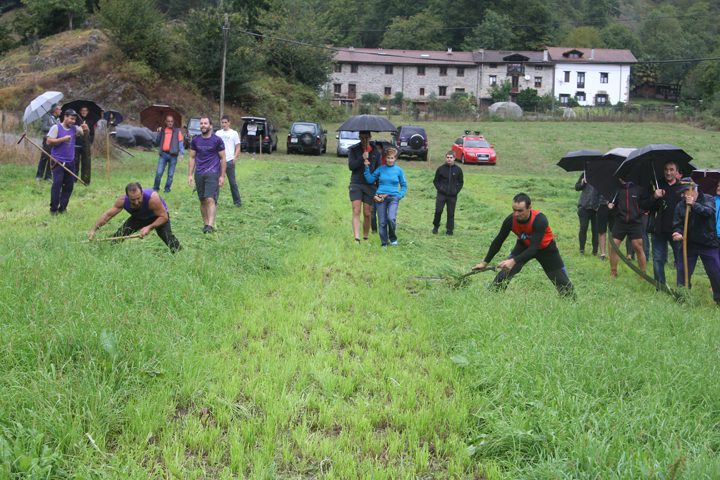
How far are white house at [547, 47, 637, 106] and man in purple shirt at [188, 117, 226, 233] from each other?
70594mm

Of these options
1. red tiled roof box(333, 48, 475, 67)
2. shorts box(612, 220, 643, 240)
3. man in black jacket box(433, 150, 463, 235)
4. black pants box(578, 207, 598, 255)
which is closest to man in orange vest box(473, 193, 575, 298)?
shorts box(612, 220, 643, 240)

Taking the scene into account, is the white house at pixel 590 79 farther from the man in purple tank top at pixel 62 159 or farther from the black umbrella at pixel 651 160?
the man in purple tank top at pixel 62 159

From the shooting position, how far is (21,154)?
1680cm

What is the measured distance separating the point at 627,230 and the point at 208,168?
6947mm

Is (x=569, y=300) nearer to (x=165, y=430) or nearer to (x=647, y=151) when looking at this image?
(x=647, y=151)

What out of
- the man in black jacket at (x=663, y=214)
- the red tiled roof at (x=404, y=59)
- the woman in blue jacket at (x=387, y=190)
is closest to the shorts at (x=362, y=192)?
the woman in blue jacket at (x=387, y=190)

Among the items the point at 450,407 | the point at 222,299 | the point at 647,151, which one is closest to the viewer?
the point at 450,407

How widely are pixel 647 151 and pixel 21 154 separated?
1679cm

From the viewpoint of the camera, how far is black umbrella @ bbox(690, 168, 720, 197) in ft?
27.8

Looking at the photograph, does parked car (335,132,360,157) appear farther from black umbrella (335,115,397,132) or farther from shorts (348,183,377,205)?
shorts (348,183,377,205)

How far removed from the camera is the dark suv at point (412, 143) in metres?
29.2

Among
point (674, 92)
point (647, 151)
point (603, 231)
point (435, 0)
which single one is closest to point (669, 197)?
point (647, 151)

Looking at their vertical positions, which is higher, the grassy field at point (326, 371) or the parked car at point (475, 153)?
the parked car at point (475, 153)

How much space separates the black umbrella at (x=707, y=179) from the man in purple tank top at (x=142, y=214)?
7.83 m
